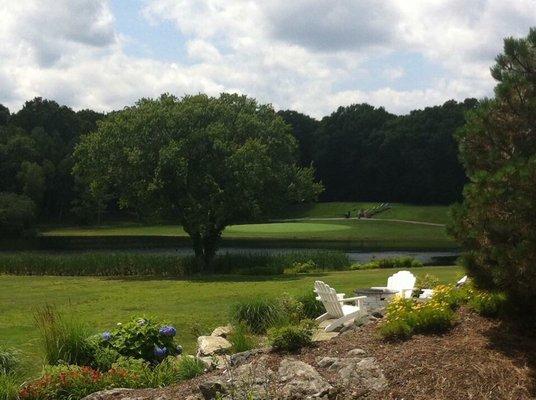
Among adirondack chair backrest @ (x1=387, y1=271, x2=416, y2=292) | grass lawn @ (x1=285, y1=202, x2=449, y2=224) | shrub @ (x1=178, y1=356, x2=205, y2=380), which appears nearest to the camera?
shrub @ (x1=178, y1=356, x2=205, y2=380)

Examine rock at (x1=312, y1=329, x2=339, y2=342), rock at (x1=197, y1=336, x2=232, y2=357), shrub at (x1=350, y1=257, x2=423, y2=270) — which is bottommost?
shrub at (x1=350, y1=257, x2=423, y2=270)

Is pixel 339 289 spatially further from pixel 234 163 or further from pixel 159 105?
pixel 159 105

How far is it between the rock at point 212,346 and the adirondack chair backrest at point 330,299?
194 centimetres

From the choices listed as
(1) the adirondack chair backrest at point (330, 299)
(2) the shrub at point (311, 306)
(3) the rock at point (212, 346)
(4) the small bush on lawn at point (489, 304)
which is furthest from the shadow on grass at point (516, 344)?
(2) the shrub at point (311, 306)

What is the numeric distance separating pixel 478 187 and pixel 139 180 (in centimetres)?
2293

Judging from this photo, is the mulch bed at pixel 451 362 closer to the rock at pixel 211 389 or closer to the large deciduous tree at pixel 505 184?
the rock at pixel 211 389

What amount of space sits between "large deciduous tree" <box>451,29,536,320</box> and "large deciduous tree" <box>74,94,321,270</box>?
20.5 metres

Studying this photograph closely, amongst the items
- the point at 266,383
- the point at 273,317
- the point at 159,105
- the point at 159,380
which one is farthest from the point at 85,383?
the point at 159,105

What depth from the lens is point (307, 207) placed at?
312ft

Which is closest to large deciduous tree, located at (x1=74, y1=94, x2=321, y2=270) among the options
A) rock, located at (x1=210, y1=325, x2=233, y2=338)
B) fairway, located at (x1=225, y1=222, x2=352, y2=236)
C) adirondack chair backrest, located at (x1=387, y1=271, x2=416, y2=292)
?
adirondack chair backrest, located at (x1=387, y1=271, x2=416, y2=292)

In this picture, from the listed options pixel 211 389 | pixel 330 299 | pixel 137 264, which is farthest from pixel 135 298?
pixel 211 389

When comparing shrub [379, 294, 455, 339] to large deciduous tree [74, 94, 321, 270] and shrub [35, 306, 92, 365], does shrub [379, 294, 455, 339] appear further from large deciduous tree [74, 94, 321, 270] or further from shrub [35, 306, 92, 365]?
large deciduous tree [74, 94, 321, 270]

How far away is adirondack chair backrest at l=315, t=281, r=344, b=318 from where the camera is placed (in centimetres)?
1110

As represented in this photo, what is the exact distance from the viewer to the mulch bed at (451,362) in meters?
6.78
